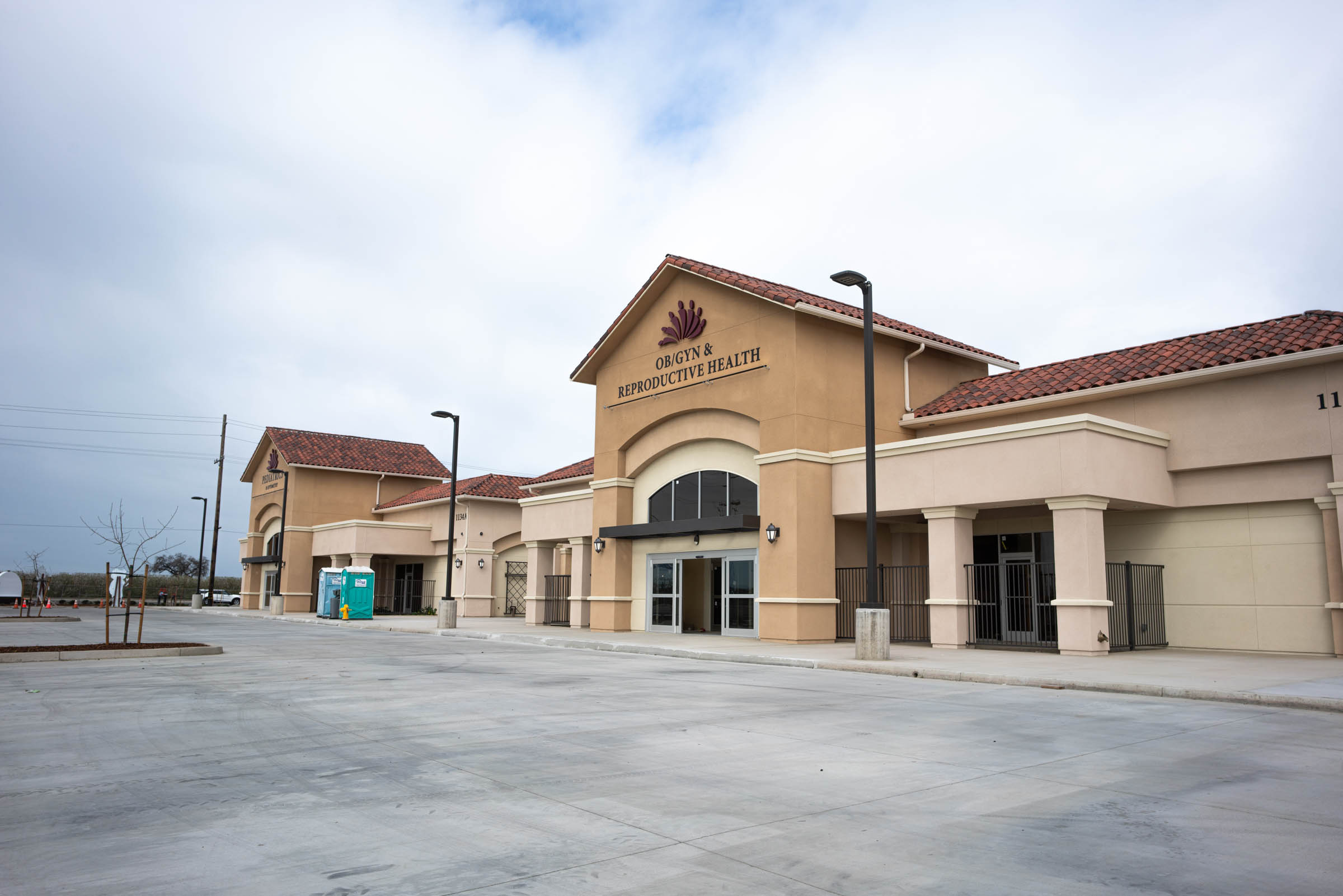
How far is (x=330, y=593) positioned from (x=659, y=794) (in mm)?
39278

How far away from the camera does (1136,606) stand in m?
20.4

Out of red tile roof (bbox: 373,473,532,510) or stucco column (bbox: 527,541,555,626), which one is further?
red tile roof (bbox: 373,473,532,510)

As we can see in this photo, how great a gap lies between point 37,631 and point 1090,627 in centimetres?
2827

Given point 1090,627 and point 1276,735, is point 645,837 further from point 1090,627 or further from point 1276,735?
point 1090,627

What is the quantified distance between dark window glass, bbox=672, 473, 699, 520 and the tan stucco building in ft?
0.18

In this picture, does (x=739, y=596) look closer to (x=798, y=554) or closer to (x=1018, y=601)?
(x=798, y=554)

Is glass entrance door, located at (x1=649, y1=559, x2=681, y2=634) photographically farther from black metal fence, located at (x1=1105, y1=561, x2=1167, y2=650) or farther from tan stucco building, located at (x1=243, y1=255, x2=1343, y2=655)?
black metal fence, located at (x1=1105, y1=561, x2=1167, y2=650)

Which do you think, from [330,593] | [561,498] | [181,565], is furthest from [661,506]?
[181,565]

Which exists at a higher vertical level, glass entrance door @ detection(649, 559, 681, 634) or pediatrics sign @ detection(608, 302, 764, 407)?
pediatrics sign @ detection(608, 302, 764, 407)

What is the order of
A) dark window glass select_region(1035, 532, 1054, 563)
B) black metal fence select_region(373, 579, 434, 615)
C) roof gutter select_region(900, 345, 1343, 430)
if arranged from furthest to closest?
1. black metal fence select_region(373, 579, 434, 615)
2. dark window glass select_region(1035, 532, 1054, 563)
3. roof gutter select_region(900, 345, 1343, 430)

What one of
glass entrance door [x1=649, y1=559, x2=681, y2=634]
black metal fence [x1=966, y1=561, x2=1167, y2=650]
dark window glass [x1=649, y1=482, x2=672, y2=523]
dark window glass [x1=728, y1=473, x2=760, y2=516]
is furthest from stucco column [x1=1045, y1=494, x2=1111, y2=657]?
dark window glass [x1=649, y1=482, x2=672, y2=523]

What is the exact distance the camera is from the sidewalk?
1227 centimetres

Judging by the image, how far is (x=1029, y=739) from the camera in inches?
344

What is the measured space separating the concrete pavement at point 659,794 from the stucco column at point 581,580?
19.6 metres
